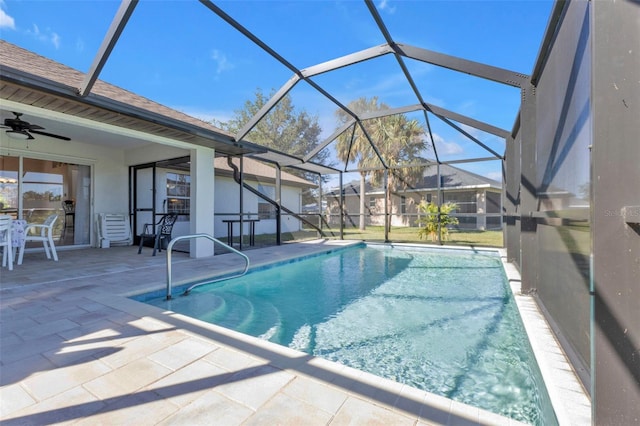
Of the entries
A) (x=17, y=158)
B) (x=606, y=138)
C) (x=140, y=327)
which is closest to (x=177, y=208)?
(x=17, y=158)

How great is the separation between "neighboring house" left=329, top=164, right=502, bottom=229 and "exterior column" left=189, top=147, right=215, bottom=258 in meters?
6.71

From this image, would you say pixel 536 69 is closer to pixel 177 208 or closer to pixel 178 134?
pixel 178 134

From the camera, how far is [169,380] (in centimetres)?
176

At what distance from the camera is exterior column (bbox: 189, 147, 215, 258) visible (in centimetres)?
632

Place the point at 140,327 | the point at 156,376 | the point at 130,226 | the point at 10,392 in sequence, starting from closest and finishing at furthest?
the point at 10,392 → the point at 156,376 → the point at 140,327 → the point at 130,226

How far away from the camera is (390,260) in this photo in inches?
301

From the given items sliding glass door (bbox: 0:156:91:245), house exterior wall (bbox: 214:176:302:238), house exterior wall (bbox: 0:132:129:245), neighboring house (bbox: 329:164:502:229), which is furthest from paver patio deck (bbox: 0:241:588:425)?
neighboring house (bbox: 329:164:502:229)

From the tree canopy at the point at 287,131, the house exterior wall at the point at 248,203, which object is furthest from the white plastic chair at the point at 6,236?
the tree canopy at the point at 287,131

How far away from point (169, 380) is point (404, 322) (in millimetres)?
2510

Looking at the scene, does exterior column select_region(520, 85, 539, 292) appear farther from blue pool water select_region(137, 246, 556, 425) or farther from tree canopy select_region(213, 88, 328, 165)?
tree canopy select_region(213, 88, 328, 165)

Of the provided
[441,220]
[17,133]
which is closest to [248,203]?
[441,220]

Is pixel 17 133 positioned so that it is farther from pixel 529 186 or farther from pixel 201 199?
pixel 529 186

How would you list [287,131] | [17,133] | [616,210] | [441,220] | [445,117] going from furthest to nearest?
[287,131]
[441,220]
[445,117]
[17,133]
[616,210]

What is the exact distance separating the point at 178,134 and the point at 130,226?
161 inches
